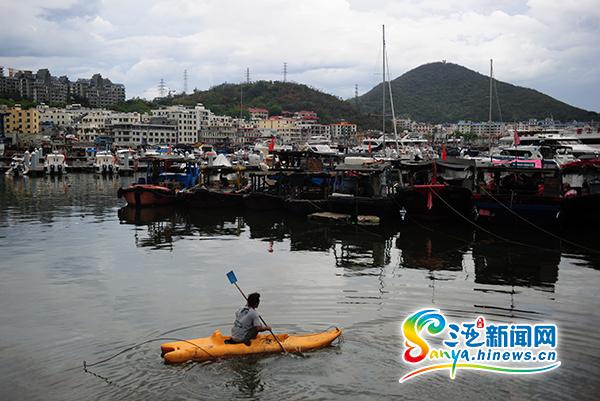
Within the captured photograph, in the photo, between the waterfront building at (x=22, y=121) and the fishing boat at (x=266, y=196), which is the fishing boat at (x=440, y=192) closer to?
the fishing boat at (x=266, y=196)

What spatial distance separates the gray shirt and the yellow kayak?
177mm

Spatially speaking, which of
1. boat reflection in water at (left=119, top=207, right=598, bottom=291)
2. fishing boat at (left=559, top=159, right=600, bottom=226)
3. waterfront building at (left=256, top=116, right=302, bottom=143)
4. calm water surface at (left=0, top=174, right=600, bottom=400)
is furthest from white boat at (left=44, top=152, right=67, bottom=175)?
waterfront building at (left=256, top=116, right=302, bottom=143)

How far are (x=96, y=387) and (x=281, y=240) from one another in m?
14.9

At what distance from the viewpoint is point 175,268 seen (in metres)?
17.6

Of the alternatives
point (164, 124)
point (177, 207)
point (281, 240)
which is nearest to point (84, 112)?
point (164, 124)

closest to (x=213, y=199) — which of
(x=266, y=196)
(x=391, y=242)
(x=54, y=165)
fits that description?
(x=266, y=196)

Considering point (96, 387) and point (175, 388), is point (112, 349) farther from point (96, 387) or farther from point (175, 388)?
point (175, 388)

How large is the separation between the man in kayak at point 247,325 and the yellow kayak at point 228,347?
12 cm

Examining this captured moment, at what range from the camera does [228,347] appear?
31.9ft

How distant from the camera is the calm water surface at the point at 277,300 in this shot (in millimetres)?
8828

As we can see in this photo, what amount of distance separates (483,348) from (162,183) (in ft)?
98.2

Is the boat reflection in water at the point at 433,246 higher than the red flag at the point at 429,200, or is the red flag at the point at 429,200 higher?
the red flag at the point at 429,200

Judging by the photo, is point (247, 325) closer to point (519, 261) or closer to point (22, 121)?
point (519, 261)

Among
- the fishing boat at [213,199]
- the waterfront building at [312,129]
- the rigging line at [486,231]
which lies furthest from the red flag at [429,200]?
the waterfront building at [312,129]
